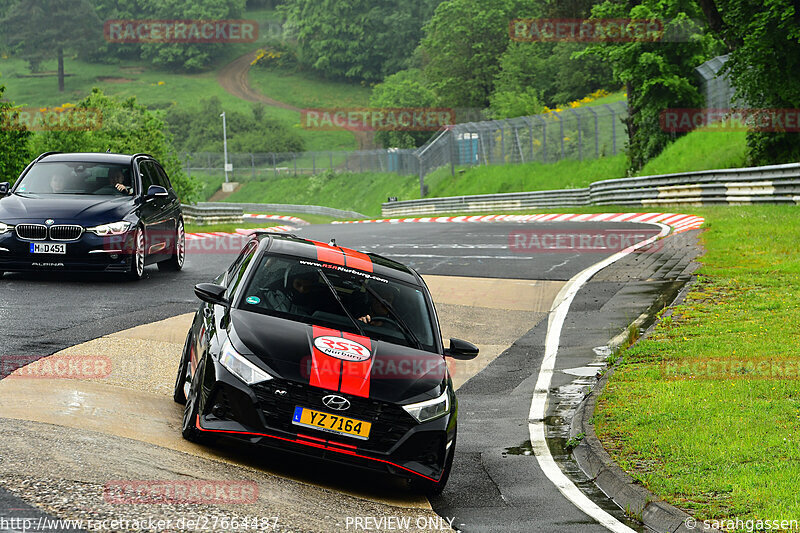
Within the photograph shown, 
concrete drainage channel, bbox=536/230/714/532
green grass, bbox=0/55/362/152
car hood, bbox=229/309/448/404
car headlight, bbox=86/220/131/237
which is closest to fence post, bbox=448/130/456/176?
car headlight, bbox=86/220/131/237

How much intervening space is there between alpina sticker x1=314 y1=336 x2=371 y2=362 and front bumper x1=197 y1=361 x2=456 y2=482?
1.21 feet

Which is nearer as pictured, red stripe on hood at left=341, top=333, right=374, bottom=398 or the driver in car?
red stripe on hood at left=341, top=333, right=374, bottom=398

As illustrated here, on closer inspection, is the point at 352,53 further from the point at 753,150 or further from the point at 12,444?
the point at 12,444

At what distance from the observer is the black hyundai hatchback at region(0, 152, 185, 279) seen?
14.1 m

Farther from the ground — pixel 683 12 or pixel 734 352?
pixel 683 12

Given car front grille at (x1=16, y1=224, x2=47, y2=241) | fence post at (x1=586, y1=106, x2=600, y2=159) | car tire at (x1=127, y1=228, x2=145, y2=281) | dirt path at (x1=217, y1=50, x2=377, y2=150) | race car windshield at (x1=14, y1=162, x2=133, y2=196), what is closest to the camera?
car front grille at (x1=16, y1=224, x2=47, y2=241)

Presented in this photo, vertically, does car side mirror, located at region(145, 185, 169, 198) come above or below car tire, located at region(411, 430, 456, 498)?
above

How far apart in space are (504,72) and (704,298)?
7952 cm

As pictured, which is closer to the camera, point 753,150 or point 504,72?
point 753,150

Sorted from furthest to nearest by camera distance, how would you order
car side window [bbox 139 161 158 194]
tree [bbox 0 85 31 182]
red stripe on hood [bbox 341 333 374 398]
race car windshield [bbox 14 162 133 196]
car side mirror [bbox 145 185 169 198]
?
tree [bbox 0 85 31 182] < car side window [bbox 139 161 158 194] < car side mirror [bbox 145 185 169 198] < race car windshield [bbox 14 162 133 196] < red stripe on hood [bbox 341 333 374 398]

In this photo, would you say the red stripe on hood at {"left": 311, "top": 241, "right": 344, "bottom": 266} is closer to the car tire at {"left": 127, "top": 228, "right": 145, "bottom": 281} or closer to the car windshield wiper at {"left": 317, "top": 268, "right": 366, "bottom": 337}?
the car windshield wiper at {"left": 317, "top": 268, "right": 366, "bottom": 337}

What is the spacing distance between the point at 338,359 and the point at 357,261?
157 cm

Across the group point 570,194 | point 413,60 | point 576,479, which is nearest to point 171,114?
point 413,60

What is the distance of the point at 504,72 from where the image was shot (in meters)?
91.9
